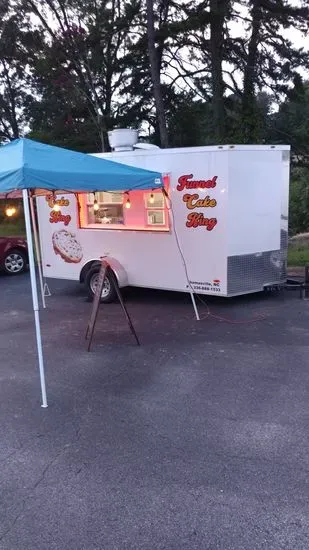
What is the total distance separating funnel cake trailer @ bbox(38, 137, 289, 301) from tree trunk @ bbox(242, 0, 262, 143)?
7.97 meters

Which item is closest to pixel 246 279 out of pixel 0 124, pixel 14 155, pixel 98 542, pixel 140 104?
pixel 14 155

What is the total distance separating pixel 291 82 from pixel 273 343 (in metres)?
13.0

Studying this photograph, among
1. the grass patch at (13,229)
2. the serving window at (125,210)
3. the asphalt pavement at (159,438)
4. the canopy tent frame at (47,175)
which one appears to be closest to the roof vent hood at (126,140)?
the serving window at (125,210)

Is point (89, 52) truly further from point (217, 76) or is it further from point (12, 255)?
point (12, 255)

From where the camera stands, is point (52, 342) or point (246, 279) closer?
point (52, 342)

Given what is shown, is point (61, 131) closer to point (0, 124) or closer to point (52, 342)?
point (0, 124)

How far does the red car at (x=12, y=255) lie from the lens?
12836mm

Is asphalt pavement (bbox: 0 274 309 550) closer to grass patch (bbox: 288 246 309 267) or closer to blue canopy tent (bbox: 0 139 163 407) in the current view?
blue canopy tent (bbox: 0 139 163 407)

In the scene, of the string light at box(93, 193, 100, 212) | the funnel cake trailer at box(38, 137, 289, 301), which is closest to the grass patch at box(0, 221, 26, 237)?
the string light at box(93, 193, 100, 212)

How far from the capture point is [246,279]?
326 inches

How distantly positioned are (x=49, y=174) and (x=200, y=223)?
3475mm

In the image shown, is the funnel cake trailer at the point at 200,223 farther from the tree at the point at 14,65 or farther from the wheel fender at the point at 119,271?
the tree at the point at 14,65

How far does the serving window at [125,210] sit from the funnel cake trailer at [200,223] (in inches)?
0.7

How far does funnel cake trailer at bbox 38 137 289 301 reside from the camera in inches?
315
